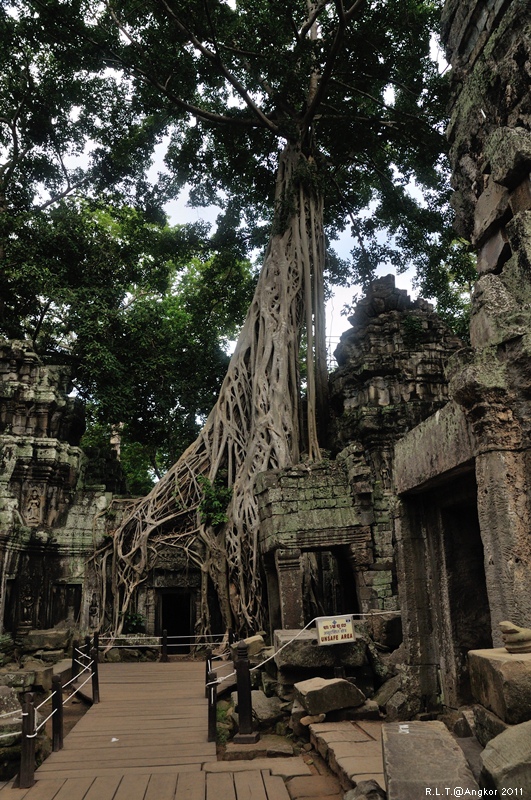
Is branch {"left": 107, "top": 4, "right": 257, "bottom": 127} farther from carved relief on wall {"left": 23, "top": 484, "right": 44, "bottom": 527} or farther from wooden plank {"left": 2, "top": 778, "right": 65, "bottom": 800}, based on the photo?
wooden plank {"left": 2, "top": 778, "right": 65, "bottom": 800}

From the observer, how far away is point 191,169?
52.8 feet

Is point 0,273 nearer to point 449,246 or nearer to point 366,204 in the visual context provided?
point 366,204

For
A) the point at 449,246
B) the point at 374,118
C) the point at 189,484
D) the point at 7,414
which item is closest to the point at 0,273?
the point at 7,414

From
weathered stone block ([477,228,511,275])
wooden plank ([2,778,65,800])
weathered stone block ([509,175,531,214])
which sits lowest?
wooden plank ([2,778,65,800])

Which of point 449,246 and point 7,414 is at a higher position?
point 449,246

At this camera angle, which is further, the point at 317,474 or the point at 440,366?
the point at 440,366

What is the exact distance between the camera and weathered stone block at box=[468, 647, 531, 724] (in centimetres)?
198

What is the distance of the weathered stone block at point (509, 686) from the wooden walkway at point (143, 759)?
1927mm

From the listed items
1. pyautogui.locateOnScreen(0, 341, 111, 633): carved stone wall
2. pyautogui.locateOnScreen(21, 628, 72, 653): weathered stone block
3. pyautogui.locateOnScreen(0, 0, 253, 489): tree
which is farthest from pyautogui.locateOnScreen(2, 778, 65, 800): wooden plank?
pyautogui.locateOnScreen(0, 0, 253, 489): tree

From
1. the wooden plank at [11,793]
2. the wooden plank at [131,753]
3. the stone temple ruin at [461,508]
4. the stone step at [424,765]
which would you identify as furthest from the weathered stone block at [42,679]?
the stone step at [424,765]

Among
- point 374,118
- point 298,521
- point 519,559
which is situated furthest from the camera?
point 374,118

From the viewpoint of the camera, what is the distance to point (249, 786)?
3.65 meters

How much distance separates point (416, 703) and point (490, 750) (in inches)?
92.0

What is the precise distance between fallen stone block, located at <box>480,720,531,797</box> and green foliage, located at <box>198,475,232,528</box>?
8.88m
